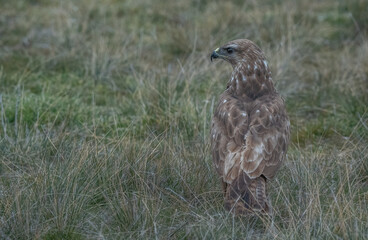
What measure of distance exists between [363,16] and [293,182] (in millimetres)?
5469

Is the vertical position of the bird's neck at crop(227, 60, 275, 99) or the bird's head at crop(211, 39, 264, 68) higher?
the bird's head at crop(211, 39, 264, 68)

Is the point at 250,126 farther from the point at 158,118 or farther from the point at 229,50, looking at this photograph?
the point at 158,118

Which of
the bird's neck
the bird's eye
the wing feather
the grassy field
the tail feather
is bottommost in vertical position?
the grassy field

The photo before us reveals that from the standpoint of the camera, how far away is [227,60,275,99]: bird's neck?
6.01m

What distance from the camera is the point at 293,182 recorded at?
19.2ft

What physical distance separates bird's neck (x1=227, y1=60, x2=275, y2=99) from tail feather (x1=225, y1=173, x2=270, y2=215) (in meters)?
0.91

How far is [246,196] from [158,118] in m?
2.52

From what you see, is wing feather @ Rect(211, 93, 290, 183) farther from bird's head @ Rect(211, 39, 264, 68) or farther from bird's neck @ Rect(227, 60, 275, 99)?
bird's head @ Rect(211, 39, 264, 68)

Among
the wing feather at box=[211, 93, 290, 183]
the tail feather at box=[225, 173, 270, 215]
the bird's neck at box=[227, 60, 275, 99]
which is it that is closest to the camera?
the tail feather at box=[225, 173, 270, 215]

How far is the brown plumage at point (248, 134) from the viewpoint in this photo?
17.2 ft

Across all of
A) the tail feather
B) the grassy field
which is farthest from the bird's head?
the tail feather

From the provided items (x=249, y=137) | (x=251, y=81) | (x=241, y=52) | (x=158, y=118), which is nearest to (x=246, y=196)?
(x=249, y=137)

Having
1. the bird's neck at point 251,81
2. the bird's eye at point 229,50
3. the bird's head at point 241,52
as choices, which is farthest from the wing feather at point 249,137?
the bird's eye at point 229,50

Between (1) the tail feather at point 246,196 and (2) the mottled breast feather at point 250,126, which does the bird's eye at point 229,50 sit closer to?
(2) the mottled breast feather at point 250,126
